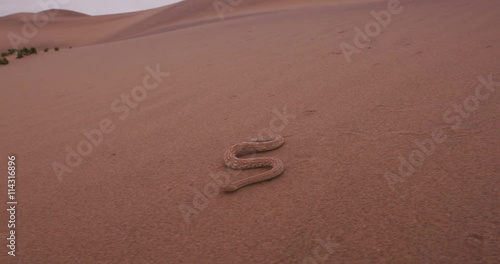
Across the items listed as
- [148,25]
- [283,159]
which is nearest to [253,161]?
[283,159]

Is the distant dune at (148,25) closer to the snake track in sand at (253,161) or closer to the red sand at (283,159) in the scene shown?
the red sand at (283,159)

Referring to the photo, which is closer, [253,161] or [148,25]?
[253,161]

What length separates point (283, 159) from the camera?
8.09ft

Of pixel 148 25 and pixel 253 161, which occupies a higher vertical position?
pixel 148 25

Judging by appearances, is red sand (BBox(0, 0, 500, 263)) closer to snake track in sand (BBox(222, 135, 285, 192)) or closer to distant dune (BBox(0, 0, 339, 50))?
snake track in sand (BBox(222, 135, 285, 192))

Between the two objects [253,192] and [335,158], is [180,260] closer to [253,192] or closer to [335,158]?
[253,192]

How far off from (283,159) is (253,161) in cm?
21

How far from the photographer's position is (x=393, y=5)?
7.69m

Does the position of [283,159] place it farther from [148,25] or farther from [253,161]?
[148,25]

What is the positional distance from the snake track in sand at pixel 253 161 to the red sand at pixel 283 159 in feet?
0.18

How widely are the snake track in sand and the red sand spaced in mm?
55

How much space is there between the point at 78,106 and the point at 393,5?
Result: 6.59 metres

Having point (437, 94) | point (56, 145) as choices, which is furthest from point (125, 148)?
point (437, 94)

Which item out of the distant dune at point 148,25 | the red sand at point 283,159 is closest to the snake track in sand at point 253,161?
the red sand at point 283,159
